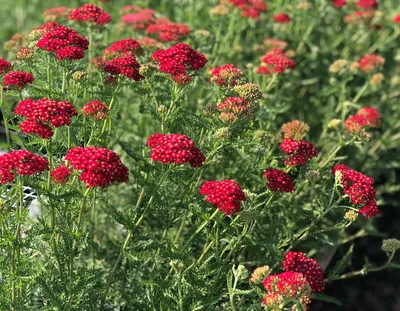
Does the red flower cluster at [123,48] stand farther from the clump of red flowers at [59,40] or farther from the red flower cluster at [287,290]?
the red flower cluster at [287,290]

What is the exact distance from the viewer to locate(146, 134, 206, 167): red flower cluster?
3.08 metres

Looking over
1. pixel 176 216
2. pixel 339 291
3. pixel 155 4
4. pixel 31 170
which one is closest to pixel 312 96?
pixel 155 4

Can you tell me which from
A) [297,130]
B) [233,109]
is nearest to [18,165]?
[233,109]

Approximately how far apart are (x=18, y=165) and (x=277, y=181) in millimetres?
1380

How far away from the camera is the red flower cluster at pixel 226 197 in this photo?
3145mm

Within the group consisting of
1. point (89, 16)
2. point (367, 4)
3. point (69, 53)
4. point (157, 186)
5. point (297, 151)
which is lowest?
point (157, 186)

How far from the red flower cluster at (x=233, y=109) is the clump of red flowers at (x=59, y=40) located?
857mm

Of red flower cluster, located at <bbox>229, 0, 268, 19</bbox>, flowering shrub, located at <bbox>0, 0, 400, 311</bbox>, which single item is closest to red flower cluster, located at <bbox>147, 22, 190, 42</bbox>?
flowering shrub, located at <bbox>0, 0, 400, 311</bbox>

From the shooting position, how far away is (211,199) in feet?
10.5

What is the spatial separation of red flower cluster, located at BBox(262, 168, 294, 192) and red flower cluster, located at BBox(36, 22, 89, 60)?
1.19 m

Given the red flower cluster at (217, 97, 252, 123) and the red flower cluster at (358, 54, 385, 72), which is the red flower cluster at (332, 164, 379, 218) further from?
the red flower cluster at (358, 54, 385, 72)

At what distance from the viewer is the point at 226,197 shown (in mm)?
3152

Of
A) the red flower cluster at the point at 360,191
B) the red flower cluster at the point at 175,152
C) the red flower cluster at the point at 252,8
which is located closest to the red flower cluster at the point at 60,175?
the red flower cluster at the point at 175,152

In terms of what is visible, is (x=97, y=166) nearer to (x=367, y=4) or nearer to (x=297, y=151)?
(x=297, y=151)
